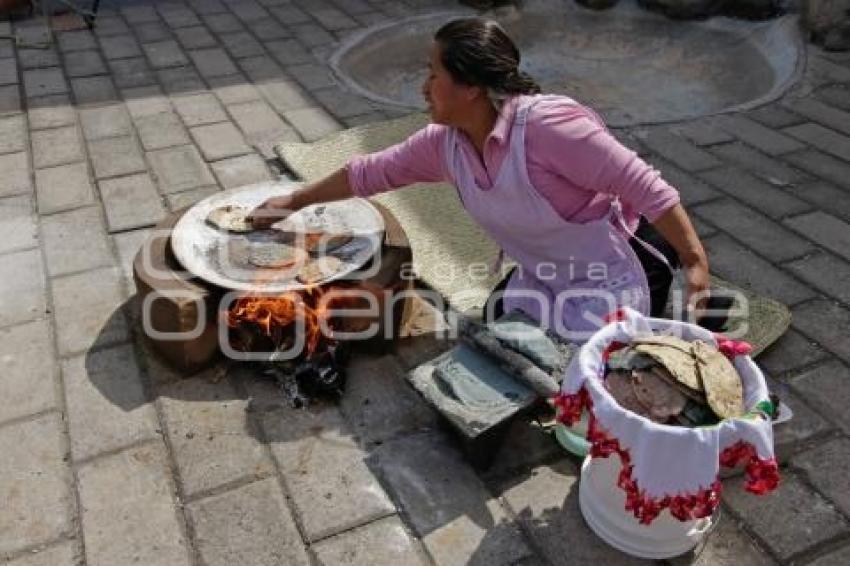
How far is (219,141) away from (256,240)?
1.95m

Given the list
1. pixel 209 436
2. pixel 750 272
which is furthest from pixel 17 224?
pixel 750 272

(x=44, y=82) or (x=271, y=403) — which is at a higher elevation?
(x=271, y=403)

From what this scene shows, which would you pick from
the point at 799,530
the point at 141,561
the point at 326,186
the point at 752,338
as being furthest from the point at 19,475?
the point at 752,338

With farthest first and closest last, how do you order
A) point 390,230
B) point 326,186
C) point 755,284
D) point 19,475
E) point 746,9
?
point 746,9 → point 755,284 → point 390,230 → point 326,186 → point 19,475

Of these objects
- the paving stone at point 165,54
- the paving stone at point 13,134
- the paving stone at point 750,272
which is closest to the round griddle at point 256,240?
the paving stone at point 750,272

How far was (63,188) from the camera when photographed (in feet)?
14.4

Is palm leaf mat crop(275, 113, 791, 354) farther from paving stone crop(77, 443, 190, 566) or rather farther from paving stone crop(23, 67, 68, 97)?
paving stone crop(23, 67, 68, 97)

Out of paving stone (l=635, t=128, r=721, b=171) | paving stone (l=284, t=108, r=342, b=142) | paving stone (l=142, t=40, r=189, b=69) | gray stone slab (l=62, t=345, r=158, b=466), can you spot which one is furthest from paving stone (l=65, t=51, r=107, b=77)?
paving stone (l=635, t=128, r=721, b=171)

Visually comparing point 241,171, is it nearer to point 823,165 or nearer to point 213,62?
point 213,62

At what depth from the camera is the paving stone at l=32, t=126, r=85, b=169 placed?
4.67 metres

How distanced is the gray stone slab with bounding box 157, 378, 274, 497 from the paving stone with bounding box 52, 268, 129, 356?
1.60 feet

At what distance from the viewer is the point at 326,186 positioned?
3094mm

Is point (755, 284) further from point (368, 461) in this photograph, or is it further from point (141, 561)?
point (141, 561)

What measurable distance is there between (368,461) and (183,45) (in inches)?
187
